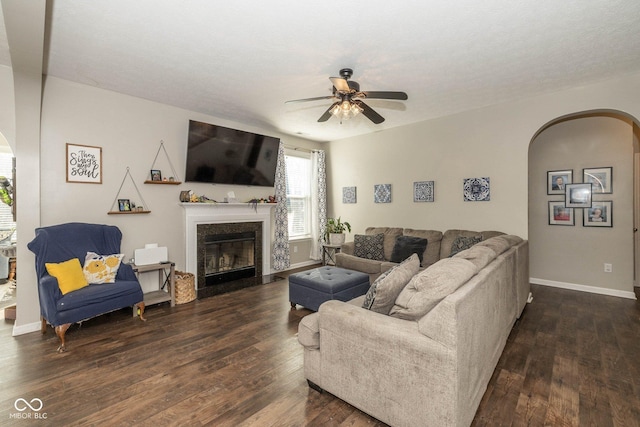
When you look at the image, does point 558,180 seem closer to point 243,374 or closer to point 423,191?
point 423,191

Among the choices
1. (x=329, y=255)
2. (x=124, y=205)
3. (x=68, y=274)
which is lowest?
(x=329, y=255)

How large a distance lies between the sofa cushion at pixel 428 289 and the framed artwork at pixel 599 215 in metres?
3.84

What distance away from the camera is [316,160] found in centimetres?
629

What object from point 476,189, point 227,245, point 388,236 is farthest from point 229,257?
point 476,189

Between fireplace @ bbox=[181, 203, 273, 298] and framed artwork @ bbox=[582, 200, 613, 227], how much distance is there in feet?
16.4

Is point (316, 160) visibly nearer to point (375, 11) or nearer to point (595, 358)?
point (375, 11)

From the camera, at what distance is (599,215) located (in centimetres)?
423

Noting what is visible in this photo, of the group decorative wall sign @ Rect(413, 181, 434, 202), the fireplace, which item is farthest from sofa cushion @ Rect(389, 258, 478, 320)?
the fireplace

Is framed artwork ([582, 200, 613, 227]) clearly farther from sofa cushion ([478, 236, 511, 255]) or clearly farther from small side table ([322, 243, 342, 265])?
small side table ([322, 243, 342, 265])

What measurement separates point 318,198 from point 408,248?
2512 millimetres

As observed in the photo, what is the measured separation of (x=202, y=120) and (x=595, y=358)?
17.7ft

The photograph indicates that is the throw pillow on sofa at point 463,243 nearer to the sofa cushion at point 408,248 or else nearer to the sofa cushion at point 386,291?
the sofa cushion at point 408,248

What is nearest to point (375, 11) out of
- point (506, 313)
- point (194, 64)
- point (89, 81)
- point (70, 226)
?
point (194, 64)

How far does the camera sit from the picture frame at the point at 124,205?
3.75 meters
